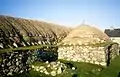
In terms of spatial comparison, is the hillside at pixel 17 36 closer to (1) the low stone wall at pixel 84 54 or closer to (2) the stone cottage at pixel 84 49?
(2) the stone cottage at pixel 84 49

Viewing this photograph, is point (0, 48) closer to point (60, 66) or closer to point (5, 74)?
point (5, 74)

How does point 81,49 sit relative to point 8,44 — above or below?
below

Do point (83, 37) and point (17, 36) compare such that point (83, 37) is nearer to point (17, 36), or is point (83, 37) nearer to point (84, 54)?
point (84, 54)

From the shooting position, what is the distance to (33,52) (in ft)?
54.3

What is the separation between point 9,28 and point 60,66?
6.48 m

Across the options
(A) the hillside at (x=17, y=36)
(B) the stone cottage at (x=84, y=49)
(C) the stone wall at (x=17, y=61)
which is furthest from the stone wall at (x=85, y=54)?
(C) the stone wall at (x=17, y=61)

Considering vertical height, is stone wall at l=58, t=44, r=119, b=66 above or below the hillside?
below

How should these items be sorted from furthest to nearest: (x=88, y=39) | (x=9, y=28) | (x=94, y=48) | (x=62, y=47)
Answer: (x=88, y=39) < (x=62, y=47) < (x=94, y=48) < (x=9, y=28)

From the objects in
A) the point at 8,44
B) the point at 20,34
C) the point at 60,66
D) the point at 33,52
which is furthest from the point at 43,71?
the point at 20,34

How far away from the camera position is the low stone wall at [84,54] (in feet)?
63.5

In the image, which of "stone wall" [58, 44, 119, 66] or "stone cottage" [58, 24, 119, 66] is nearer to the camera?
"stone wall" [58, 44, 119, 66]

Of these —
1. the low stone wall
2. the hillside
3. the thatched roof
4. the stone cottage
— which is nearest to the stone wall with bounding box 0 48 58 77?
the hillside

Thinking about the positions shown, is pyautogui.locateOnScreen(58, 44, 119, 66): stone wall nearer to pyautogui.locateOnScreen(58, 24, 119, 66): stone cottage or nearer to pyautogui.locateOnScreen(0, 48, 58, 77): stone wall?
pyautogui.locateOnScreen(58, 24, 119, 66): stone cottage

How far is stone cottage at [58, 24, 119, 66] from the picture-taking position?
1947 centimetres
